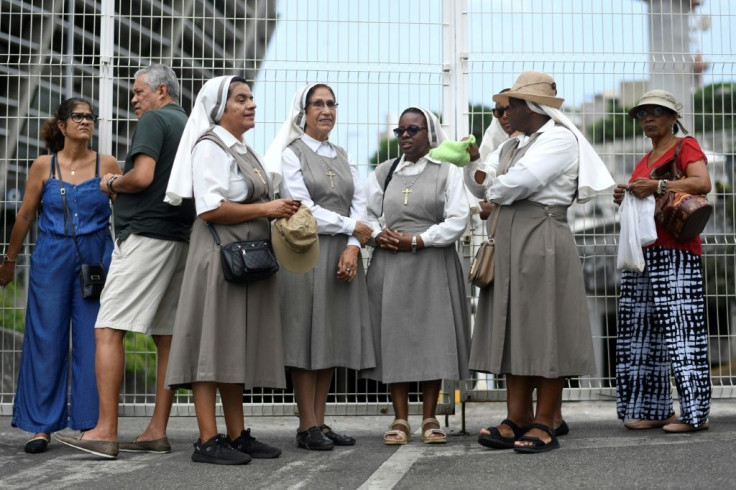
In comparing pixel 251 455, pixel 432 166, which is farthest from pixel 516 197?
pixel 251 455

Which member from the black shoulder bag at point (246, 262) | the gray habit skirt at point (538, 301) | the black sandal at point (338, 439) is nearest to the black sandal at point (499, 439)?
the gray habit skirt at point (538, 301)

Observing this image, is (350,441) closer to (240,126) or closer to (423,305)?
(423,305)

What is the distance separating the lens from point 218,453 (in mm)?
5797

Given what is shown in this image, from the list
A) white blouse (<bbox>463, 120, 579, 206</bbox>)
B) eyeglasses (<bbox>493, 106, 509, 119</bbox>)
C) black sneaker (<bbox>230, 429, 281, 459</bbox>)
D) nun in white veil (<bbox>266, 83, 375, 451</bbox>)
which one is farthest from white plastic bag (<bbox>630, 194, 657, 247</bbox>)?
A: black sneaker (<bbox>230, 429, 281, 459</bbox>)

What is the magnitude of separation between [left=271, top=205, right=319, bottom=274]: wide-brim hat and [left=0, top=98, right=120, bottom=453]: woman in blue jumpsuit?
1.28m

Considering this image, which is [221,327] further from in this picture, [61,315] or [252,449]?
[61,315]

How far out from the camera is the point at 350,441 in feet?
21.8

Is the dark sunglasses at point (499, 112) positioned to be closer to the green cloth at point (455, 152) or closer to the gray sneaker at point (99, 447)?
the green cloth at point (455, 152)

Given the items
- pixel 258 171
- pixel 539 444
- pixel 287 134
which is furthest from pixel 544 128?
pixel 539 444

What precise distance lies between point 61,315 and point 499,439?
278 centimetres

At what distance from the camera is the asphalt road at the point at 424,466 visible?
5090 mm

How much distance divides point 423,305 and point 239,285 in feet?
4.37

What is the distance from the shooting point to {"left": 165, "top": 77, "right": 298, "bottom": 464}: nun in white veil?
19.2 ft

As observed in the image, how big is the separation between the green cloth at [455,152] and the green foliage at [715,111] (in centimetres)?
230
